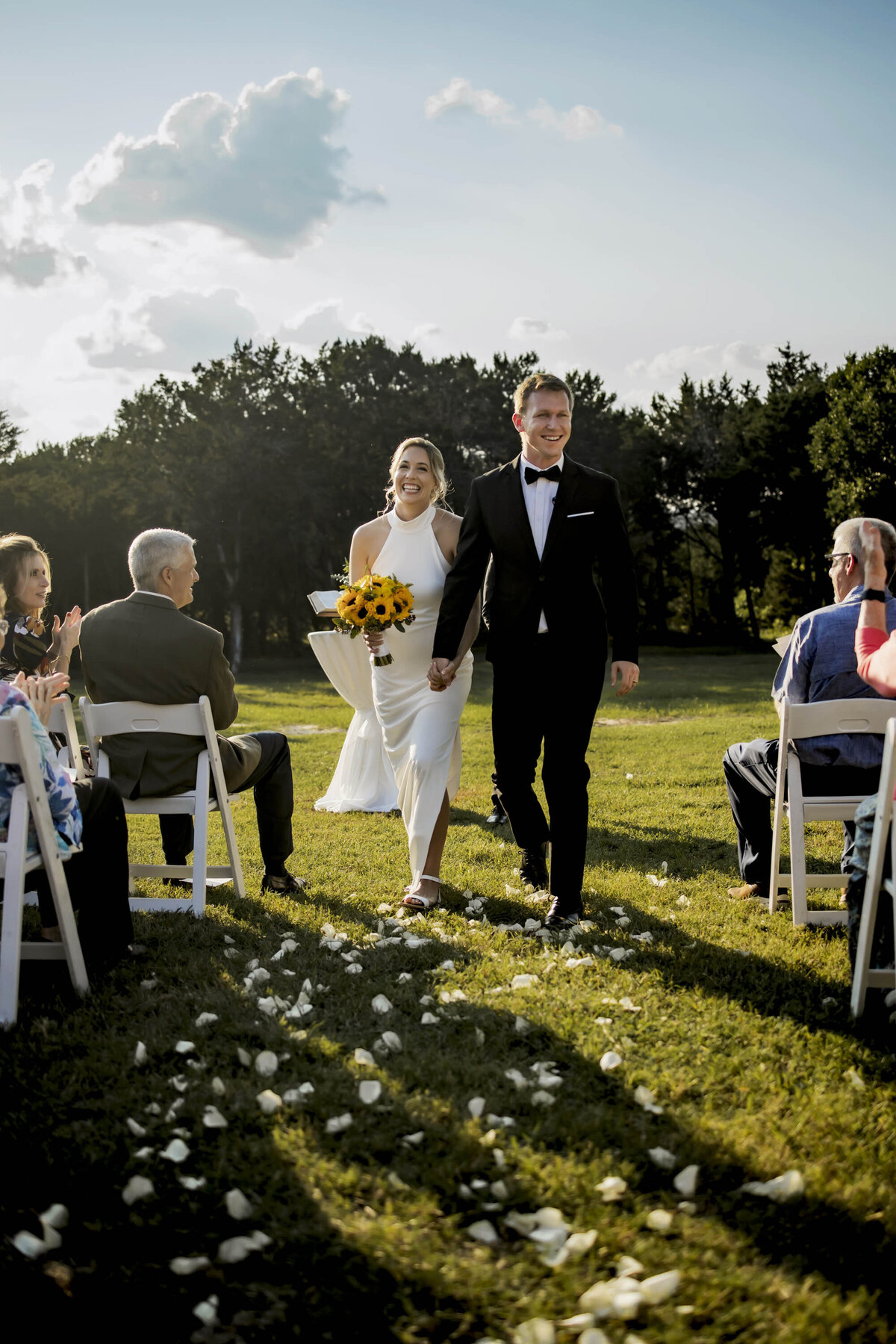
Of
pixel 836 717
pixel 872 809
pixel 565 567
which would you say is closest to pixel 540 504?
pixel 565 567

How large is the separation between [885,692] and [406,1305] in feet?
9.34

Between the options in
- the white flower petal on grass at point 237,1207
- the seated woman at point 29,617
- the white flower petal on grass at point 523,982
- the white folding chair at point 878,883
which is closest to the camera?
the white flower petal on grass at point 237,1207

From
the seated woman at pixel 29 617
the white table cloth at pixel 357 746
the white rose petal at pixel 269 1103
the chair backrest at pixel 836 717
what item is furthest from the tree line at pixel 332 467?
the white rose petal at pixel 269 1103

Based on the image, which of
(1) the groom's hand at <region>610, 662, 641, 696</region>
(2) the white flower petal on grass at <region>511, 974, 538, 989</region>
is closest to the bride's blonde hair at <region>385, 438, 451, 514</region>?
(1) the groom's hand at <region>610, 662, 641, 696</region>

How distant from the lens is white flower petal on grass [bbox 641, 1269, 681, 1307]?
2.43 m

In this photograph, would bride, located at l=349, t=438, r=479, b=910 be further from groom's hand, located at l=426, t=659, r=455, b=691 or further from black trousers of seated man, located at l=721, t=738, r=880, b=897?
→ black trousers of seated man, located at l=721, t=738, r=880, b=897

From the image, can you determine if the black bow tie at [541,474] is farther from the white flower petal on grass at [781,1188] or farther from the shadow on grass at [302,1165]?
the white flower petal on grass at [781,1188]

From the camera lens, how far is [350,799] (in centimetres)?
924

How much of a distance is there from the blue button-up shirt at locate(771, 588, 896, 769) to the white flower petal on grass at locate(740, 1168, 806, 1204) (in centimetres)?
265

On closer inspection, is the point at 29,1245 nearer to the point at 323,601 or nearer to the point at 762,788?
the point at 762,788

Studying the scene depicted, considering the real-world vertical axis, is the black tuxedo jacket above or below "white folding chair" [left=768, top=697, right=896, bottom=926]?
above

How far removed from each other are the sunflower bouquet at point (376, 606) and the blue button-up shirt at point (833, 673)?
7.13ft

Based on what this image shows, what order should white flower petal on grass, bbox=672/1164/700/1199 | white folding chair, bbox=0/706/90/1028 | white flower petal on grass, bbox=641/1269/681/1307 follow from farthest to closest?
white folding chair, bbox=0/706/90/1028 → white flower petal on grass, bbox=672/1164/700/1199 → white flower petal on grass, bbox=641/1269/681/1307

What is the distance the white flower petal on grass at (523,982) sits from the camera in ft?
14.3
